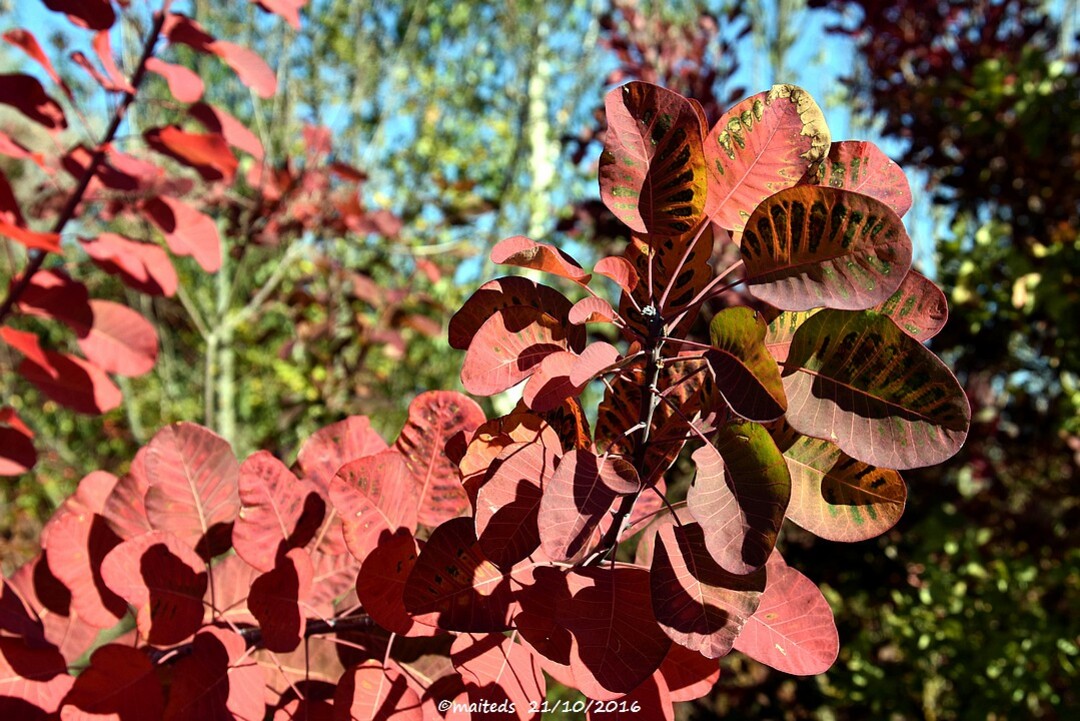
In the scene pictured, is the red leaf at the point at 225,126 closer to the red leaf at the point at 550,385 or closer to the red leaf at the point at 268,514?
the red leaf at the point at 268,514

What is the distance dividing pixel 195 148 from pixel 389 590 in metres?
0.74

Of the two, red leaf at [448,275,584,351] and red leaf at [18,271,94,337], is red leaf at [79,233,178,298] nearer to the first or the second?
red leaf at [18,271,94,337]

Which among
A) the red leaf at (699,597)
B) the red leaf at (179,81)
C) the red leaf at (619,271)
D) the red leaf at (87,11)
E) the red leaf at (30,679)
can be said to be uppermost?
the red leaf at (87,11)

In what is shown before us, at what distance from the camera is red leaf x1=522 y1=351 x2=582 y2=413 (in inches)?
21.1

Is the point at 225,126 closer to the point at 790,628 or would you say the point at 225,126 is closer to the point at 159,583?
the point at 159,583

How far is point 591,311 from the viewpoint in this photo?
545 millimetres

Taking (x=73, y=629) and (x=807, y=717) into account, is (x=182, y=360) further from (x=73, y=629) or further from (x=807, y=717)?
(x=73, y=629)

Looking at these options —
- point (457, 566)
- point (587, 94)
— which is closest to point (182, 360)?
point (587, 94)

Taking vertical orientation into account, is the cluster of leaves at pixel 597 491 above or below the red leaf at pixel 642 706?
above

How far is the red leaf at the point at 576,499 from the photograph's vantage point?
50 cm

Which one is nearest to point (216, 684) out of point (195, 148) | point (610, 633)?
point (610, 633)

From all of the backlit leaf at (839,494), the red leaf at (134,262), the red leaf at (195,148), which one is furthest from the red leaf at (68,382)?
the backlit leaf at (839,494)

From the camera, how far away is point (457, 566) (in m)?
0.57

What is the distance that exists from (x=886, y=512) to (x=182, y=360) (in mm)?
7046
